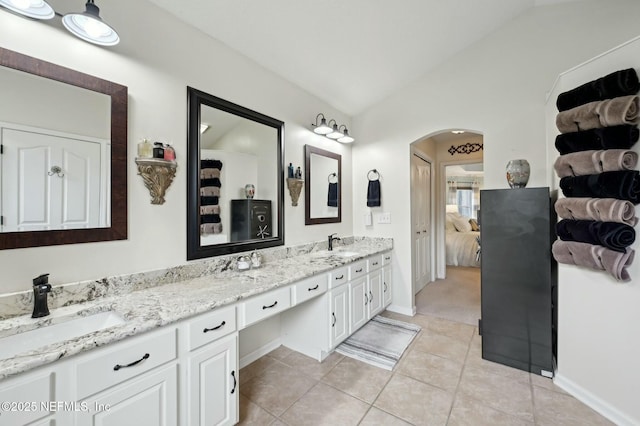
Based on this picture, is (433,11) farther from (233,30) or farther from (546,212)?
(546,212)

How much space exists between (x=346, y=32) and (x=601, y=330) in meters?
2.89

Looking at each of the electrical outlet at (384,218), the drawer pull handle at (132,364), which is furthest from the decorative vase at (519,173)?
the drawer pull handle at (132,364)

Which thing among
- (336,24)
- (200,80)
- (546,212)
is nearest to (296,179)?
(200,80)

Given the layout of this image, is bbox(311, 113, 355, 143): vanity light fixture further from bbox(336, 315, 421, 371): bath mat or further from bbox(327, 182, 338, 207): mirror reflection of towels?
bbox(336, 315, 421, 371): bath mat

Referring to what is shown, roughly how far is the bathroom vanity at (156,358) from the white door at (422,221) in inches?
92.2

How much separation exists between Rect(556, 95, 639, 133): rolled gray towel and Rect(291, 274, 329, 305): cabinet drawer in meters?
2.07

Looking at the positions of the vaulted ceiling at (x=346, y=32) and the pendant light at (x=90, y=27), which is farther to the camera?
the vaulted ceiling at (x=346, y=32)

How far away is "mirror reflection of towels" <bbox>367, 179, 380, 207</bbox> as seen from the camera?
346cm

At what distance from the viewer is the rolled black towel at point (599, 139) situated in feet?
5.17

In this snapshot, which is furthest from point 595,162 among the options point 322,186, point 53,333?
point 53,333

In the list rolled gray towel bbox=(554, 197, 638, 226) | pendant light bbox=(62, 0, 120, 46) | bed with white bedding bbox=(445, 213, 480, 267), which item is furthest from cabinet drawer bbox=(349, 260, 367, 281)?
bed with white bedding bbox=(445, 213, 480, 267)

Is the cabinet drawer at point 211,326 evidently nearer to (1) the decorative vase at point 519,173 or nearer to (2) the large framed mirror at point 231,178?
(2) the large framed mirror at point 231,178

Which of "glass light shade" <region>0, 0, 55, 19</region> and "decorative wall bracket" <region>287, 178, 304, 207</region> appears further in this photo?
"decorative wall bracket" <region>287, 178, 304, 207</region>

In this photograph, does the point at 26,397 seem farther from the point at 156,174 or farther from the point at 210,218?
the point at 210,218
